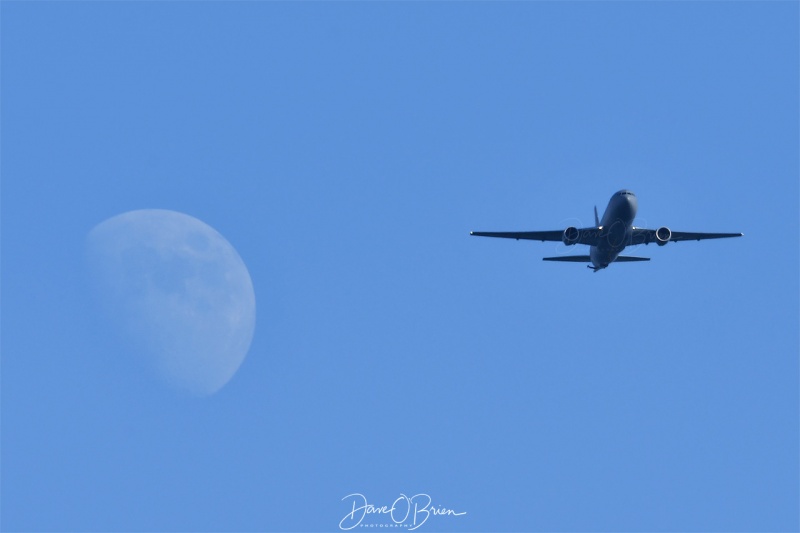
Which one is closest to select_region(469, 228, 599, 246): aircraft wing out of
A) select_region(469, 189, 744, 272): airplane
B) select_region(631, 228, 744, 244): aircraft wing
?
select_region(469, 189, 744, 272): airplane

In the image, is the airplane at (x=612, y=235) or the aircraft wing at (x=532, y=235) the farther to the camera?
the aircraft wing at (x=532, y=235)

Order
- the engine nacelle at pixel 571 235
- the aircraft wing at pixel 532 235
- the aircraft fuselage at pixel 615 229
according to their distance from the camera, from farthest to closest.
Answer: the aircraft wing at pixel 532 235, the engine nacelle at pixel 571 235, the aircraft fuselage at pixel 615 229

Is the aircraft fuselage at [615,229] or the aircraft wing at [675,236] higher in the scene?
the aircraft wing at [675,236]

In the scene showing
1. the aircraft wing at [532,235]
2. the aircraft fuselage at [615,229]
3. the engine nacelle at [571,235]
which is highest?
the aircraft wing at [532,235]

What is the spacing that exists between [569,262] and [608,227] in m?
9.83

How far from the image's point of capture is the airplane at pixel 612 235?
105938 millimetres

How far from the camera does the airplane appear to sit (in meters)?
106

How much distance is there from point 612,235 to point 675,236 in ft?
32.6

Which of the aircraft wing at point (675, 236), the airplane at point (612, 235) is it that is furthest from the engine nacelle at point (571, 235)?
the aircraft wing at point (675, 236)

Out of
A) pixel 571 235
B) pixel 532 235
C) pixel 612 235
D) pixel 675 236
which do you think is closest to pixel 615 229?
pixel 612 235

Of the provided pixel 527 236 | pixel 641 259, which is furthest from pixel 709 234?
pixel 527 236

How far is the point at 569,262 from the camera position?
118 metres

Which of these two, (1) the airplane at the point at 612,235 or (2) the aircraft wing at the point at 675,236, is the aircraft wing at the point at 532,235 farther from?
(2) the aircraft wing at the point at 675,236

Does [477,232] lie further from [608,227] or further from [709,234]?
[709,234]
